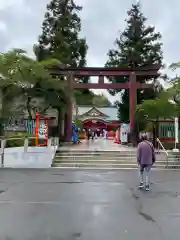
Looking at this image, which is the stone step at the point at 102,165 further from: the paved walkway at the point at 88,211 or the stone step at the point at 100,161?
the paved walkway at the point at 88,211

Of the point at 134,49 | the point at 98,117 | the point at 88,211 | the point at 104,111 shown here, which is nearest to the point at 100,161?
the point at 88,211

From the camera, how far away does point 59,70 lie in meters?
28.1

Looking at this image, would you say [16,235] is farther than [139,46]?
No

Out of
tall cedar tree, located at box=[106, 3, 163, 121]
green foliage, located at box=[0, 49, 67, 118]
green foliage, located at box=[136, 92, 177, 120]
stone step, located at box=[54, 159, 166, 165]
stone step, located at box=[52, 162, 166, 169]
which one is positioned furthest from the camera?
tall cedar tree, located at box=[106, 3, 163, 121]

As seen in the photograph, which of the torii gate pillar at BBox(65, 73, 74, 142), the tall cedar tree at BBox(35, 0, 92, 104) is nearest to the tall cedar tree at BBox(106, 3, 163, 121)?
the tall cedar tree at BBox(35, 0, 92, 104)

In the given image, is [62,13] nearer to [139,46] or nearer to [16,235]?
[139,46]

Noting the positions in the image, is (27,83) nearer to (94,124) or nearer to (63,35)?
(63,35)

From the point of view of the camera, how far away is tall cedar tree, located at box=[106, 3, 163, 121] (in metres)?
39.2

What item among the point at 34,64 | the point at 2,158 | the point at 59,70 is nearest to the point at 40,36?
the point at 59,70

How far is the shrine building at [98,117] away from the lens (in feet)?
198

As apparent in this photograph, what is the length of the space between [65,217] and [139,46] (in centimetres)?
3510

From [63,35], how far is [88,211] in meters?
36.0

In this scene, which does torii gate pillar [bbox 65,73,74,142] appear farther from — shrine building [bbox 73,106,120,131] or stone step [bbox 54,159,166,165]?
shrine building [bbox 73,106,120,131]

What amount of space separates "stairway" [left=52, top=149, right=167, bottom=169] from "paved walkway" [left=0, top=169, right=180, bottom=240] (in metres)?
6.45
